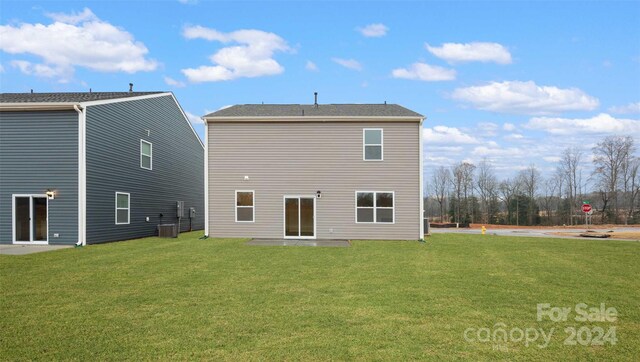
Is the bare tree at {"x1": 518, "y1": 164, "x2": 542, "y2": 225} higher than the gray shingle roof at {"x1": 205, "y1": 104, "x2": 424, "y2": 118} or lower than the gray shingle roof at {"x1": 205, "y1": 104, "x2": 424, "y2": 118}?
lower

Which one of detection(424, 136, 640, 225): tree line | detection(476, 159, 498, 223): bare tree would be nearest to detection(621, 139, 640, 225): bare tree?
detection(424, 136, 640, 225): tree line

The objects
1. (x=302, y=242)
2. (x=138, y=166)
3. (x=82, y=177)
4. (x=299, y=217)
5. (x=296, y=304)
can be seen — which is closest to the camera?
(x=296, y=304)

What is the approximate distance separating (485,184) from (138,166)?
38.0m

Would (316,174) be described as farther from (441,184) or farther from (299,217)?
(441,184)

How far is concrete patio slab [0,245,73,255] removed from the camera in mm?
12453

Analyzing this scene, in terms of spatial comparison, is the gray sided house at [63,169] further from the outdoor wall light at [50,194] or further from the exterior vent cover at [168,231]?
the exterior vent cover at [168,231]

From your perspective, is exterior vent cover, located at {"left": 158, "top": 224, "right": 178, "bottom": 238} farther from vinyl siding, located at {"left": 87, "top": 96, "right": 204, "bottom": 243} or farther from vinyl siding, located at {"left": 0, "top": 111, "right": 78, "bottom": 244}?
vinyl siding, located at {"left": 0, "top": 111, "right": 78, "bottom": 244}

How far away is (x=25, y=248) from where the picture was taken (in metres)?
13.5

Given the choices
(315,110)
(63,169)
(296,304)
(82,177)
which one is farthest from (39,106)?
(296,304)

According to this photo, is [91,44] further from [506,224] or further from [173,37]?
[506,224]

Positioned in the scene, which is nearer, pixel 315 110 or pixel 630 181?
pixel 315 110

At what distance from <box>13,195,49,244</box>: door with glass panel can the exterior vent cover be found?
481 cm

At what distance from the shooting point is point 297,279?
835cm

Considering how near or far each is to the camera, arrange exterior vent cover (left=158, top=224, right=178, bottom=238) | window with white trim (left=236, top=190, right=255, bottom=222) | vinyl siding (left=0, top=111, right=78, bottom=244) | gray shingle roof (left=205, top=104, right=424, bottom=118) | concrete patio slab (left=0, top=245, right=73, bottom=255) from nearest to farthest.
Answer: concrete patio slab (left=0, top=245, right=73, bottom=255)
vinyl siding (left=0, top=111, right=78, bottom=244)
window with white trim (left=236, top=190, right=255, bottom=222)
gray shingle roof (left=205, top=104, right=424, bottom=118)
exterior vent cover (left=158, top=224, right=178, bottom=238)
